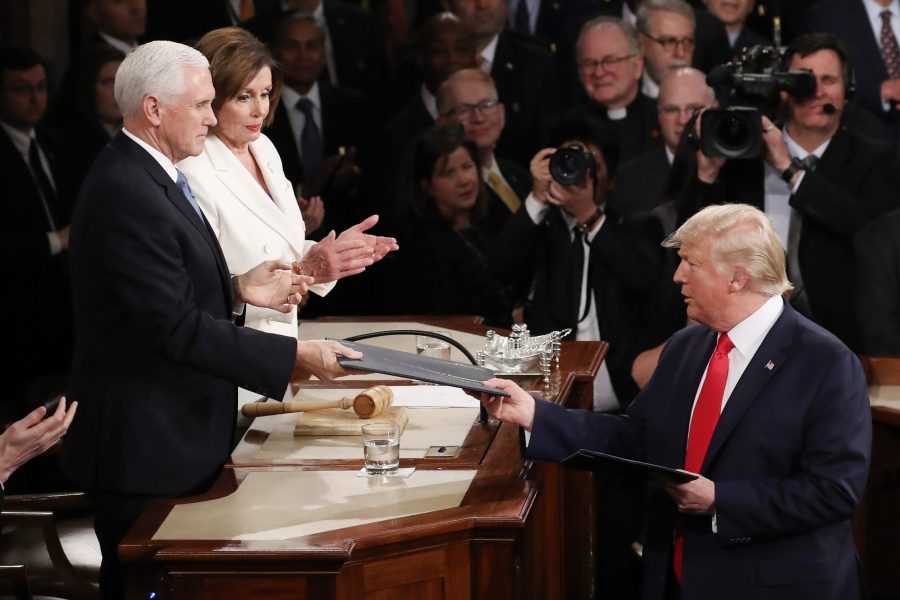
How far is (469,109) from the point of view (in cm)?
634

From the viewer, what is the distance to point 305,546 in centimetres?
248

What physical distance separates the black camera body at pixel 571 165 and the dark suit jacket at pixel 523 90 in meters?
1.33

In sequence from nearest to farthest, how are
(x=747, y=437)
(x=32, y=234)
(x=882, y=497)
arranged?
1. (x=747, y=437)
2. (x=882, y=497)
3. (x=32, y=234)

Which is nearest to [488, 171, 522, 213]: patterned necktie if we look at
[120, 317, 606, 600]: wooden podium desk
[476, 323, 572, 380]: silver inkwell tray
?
[476, 323, 572, 380]: silver inkwell tray

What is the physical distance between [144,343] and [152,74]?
577mm

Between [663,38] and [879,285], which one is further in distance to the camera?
[663,38]

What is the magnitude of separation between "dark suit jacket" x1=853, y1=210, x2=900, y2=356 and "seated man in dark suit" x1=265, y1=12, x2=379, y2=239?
94.3 inches

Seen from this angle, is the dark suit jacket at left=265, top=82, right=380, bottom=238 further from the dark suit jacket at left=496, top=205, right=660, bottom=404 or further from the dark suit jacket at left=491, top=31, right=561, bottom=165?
the dark suit jacket at left=496, top=205, right=660, bottom=404

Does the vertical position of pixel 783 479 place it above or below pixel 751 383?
below

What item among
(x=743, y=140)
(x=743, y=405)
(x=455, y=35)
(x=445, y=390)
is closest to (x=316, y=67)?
(x=455, y=35)

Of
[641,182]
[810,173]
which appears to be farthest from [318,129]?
[810,173]

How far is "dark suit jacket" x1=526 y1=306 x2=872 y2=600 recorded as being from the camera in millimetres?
2732

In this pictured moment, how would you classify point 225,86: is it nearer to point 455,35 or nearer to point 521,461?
point 521,461

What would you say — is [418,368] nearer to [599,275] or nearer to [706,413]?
[706,413]
